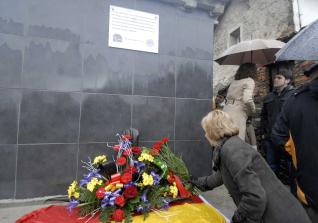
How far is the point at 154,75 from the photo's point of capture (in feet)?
12.4

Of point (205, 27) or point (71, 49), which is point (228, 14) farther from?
point (71, 49)

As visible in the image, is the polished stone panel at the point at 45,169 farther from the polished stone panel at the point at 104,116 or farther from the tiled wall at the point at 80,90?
the polished stone panel at the point at 104,116

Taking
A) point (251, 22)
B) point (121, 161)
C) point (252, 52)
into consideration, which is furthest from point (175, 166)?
point (251, 22)

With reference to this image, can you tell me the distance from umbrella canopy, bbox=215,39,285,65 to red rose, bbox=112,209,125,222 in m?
3.20

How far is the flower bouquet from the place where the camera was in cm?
221

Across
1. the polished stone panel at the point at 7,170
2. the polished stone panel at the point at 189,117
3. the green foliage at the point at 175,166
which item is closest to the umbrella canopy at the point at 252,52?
the polished stone panel at the point at 189,117

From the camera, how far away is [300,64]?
6305 mm

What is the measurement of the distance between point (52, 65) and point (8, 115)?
2.67 feet

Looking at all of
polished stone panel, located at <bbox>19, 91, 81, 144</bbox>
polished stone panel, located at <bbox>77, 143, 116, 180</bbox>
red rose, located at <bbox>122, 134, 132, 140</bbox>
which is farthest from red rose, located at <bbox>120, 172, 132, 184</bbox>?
polished stone panel, located at <bbox>19, 91, 81, 144</bbox>

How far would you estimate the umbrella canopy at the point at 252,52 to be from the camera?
4.27 meters

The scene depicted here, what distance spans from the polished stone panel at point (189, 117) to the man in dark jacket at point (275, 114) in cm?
103

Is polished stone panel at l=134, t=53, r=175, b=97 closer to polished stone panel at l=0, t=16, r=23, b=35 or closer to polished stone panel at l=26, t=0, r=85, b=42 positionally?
polished stone panel at l=26, t=0, r=85, b=42

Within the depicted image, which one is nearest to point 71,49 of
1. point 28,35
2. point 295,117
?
point 28,35

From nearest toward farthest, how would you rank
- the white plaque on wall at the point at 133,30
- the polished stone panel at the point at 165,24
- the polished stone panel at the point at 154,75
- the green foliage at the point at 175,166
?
the green foliage at the point at 175,166 → the white plaque on wall at the point at 133,30 → the polished stone panel at the point at 154,75 → the polished stone panel at the point at 165,24
